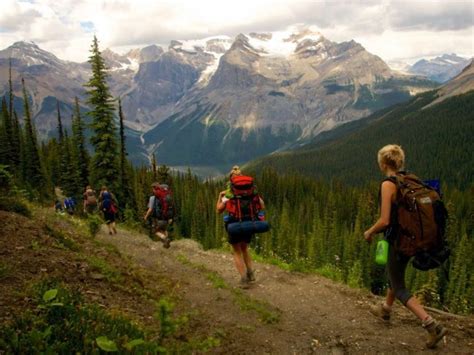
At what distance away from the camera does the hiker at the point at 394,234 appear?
697cm

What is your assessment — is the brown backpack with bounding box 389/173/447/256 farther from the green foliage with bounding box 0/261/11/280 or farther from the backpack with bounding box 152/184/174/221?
the backpack with bounding box 152/184/174/221

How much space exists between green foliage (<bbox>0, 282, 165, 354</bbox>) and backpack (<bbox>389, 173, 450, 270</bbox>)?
4.30m

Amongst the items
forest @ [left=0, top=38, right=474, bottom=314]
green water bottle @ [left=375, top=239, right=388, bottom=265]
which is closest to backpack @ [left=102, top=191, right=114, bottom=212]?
forest @ [left=0, top=38, right=474, bottom=314]

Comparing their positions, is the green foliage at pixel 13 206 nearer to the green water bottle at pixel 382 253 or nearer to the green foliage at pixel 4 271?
the green foliage at pixel 4 271

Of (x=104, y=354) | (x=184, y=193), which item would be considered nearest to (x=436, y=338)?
(x=104, y=354)

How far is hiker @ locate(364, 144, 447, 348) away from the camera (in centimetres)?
697

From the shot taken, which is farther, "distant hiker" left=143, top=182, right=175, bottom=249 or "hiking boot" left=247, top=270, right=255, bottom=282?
"distant hiker" left=143, top=182, right=175, bottom=249

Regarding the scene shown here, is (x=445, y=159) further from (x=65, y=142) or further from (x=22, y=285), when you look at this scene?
(x=22, y=285)

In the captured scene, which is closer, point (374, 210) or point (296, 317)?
point (296, 317)

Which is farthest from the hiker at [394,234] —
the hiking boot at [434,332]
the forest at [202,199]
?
the forest at [202,199]

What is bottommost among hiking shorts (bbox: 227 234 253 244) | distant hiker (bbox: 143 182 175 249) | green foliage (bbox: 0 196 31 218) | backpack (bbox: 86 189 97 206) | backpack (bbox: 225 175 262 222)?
backpack (bbox: 86 189 97 206)

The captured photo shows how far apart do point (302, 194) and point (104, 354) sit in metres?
111

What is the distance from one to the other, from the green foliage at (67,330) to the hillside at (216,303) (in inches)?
14.1

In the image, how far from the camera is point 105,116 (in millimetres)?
38500
